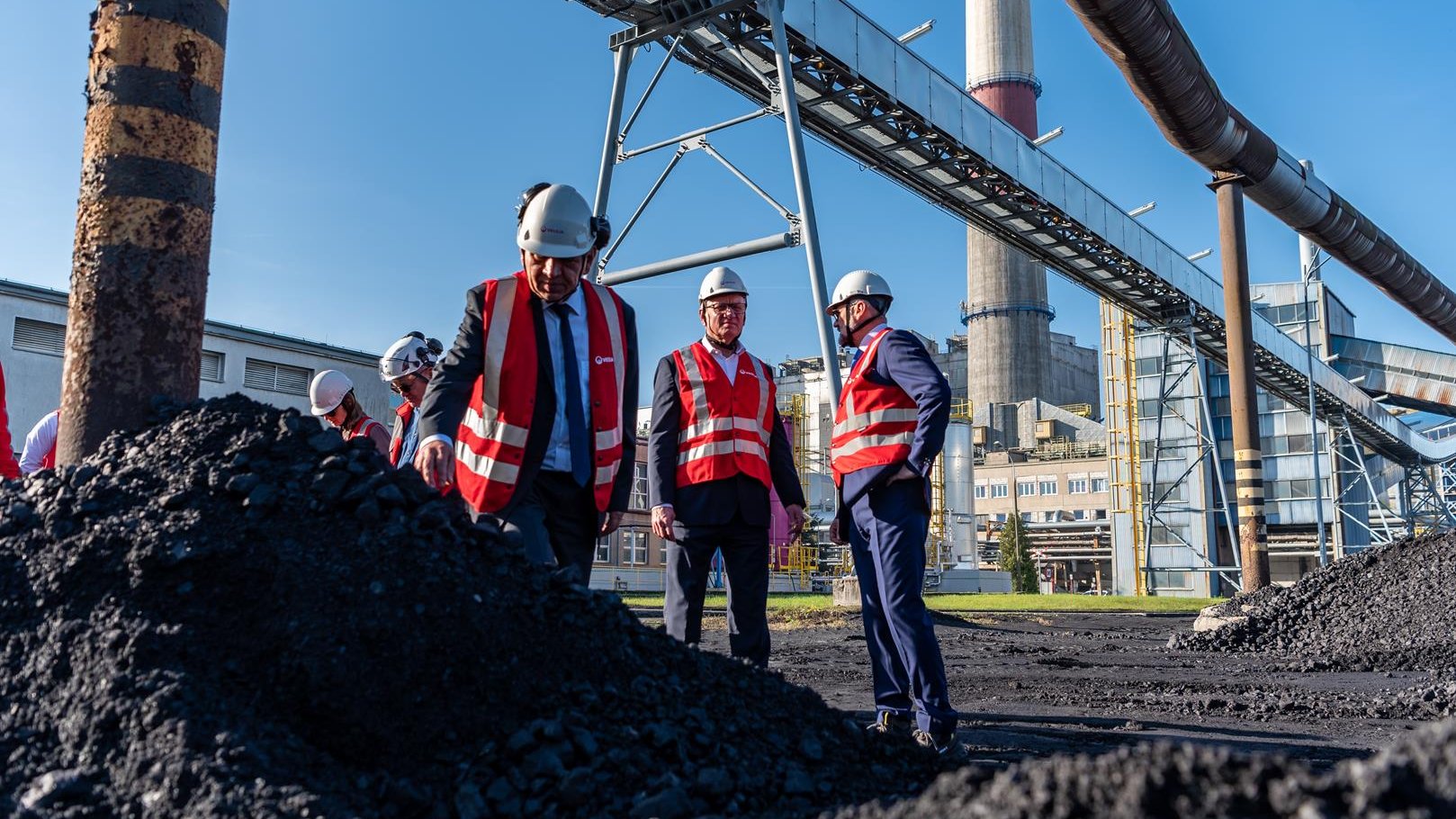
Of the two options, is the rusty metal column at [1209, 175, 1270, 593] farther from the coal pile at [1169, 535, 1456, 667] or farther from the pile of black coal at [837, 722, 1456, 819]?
the pile of black coal at [837, 722, 1456, 819]

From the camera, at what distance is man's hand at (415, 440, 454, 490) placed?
11.5 feet

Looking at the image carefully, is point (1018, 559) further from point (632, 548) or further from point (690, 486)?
point (690, 486)

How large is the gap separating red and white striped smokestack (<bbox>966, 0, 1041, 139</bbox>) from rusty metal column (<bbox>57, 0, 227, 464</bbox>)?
177 ft

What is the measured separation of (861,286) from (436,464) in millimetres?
2076

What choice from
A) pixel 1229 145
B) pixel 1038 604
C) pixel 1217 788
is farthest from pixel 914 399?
pixel 1038 604

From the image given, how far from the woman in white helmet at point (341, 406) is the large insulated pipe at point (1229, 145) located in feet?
33.3

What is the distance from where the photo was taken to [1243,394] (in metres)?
17.5

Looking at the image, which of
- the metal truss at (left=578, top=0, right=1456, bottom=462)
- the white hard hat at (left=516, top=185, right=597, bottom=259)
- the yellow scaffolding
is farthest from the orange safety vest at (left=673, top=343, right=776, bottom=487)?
the yellow scaffolding

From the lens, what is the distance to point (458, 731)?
2656 mm

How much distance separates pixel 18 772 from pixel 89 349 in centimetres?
138

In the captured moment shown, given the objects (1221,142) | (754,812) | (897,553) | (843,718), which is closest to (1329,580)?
(1221,142)

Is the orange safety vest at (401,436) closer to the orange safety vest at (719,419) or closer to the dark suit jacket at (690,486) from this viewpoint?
the dark suit jacket at (690,486)

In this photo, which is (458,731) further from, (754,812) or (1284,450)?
(1284,450)

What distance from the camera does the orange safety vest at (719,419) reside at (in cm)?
501
